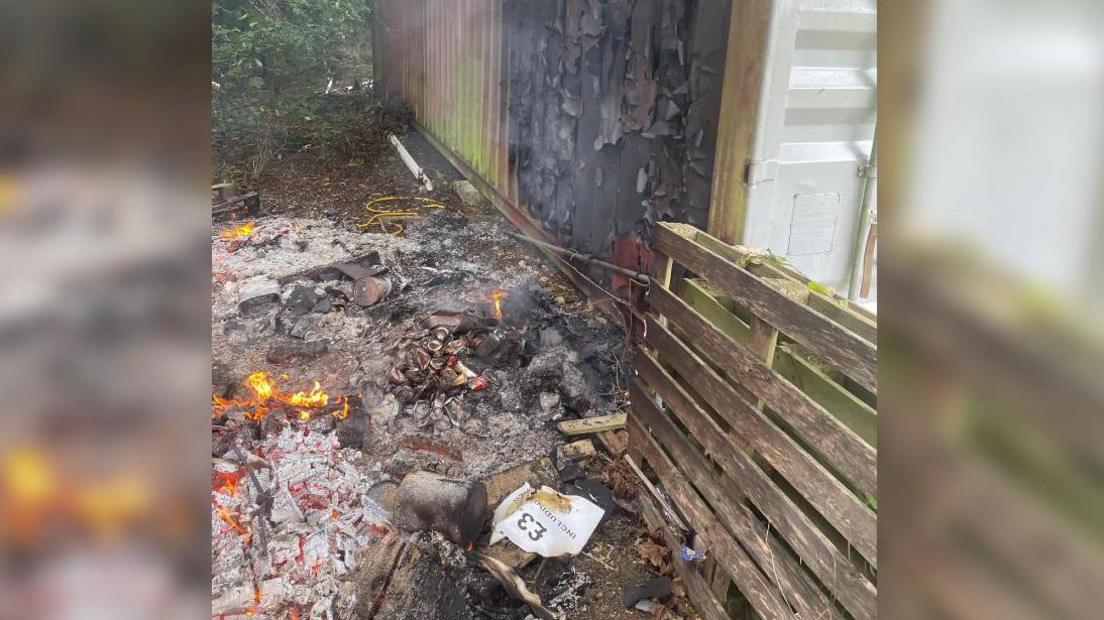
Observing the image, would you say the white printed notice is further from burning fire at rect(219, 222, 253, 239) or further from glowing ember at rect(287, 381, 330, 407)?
burning fire at rect(219, 222, 253, 239)

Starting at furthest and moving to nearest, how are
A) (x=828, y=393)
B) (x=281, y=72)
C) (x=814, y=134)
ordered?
(x=281, y=72) → (x=814, y=134) → (x=828, y=393)

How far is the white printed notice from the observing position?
11.8 ft

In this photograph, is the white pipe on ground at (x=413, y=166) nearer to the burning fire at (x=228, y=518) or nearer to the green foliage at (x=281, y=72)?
the green foliage at (x=281, y=72)

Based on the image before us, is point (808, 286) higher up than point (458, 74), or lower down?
lower down

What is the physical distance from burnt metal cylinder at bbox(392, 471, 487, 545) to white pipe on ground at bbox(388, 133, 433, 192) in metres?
6.89

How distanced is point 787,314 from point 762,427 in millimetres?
477

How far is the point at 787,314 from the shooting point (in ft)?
8.29


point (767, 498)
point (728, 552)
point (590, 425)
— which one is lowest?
point (590, 425)

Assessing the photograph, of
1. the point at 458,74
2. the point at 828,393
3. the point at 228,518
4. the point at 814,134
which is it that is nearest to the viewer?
the point at 828,393

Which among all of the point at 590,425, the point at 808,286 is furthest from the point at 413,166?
the point at 808,286

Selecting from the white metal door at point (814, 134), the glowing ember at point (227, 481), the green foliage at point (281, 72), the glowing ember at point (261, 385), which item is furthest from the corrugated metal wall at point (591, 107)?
the green foliage at point (281, 72)

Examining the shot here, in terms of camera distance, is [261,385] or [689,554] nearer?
[689,554]

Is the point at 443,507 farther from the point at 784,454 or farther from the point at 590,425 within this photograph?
the point at 784,454
